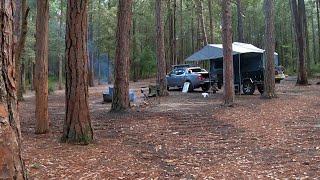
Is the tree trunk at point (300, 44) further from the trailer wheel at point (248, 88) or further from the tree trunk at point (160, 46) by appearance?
the tree trunk at point (160, 46)

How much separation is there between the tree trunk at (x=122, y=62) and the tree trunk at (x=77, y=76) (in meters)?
4.93

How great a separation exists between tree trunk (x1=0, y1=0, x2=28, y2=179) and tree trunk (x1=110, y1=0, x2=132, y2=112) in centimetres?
961

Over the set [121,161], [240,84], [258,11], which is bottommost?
[121,161]

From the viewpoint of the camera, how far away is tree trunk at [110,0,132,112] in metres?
12.0

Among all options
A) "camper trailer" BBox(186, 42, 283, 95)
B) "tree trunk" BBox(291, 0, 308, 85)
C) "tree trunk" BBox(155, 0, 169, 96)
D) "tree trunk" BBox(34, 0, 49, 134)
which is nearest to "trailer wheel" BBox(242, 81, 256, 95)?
"camper trailer" BBox(186, 42, 283, 95)

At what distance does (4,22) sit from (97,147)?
4.78 m

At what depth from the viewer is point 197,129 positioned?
8961mm

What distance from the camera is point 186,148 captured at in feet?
22.6

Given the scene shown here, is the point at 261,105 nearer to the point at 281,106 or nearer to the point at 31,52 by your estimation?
the point at 281,106

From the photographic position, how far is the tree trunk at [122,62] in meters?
12.0

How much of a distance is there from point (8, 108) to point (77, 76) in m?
4.69

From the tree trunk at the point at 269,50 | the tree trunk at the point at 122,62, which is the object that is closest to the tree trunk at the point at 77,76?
the tree trunk at the point at 122,62

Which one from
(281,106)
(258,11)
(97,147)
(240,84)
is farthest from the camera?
(258,11)

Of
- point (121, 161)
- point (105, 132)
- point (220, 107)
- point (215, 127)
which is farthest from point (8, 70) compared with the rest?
point (220, 107)
